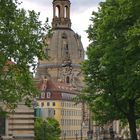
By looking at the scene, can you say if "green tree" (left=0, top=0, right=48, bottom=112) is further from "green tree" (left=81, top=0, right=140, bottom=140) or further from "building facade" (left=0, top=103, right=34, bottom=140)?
"building facade" (left=0, top=103, right=34, bottom=140)

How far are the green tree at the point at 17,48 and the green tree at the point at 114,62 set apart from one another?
465cm

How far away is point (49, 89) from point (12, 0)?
448 ft

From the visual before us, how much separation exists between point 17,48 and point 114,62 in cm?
906

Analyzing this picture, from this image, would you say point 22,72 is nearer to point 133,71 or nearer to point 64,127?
point 133,71

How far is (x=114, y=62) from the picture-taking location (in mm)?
33062

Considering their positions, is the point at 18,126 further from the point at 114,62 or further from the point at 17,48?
the point at 17,48

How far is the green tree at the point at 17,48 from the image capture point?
25047mm

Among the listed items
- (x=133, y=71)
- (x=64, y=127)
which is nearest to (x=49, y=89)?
(x=64, y=127)

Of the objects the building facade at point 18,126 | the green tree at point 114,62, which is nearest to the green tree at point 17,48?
the green tree at point 114,62

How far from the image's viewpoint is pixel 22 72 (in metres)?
25.9

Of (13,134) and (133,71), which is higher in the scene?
(133,71)

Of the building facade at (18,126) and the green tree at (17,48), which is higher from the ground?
the green tree at (17,48)

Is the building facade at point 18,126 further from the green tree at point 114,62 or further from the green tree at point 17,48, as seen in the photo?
the green tree at point 17,48

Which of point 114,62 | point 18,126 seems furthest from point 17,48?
point 18,126
